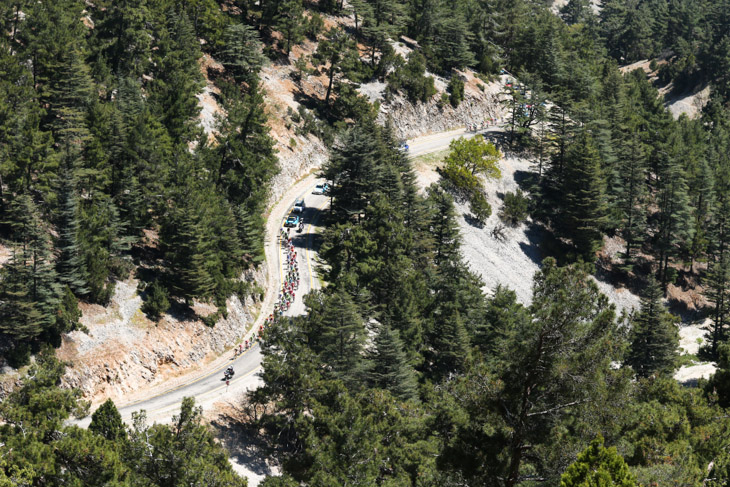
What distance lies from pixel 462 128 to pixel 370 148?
38.4 meters

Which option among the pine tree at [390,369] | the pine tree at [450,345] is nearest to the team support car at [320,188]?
the pine tree at [450,345]

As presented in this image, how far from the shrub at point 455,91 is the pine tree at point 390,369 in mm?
66155

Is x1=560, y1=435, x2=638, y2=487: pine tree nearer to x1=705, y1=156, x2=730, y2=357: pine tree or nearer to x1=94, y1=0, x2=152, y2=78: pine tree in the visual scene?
x1=705, y1=156, x2=730, y2=357: pine tree

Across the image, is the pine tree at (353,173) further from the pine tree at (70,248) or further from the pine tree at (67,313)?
the pine tree at (67,313)

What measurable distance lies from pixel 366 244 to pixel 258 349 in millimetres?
14863

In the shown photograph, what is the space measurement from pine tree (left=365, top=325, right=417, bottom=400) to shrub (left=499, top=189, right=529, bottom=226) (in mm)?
46623

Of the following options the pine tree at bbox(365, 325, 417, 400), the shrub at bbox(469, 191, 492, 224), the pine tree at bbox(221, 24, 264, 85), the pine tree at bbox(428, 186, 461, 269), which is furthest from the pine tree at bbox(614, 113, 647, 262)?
the pine tree at bbox(365, 325, 417, 400)

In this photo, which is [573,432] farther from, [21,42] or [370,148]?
[21,42]

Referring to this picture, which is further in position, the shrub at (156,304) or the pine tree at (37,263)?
the shrub at (156,304)

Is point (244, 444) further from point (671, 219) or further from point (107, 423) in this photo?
point (671, 219)

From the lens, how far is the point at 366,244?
66.4 meters

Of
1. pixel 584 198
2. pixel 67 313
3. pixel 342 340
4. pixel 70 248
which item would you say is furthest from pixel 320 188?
pixel 67 313

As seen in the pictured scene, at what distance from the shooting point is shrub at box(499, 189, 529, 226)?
9388 centimetres

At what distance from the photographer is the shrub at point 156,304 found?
53031mm
